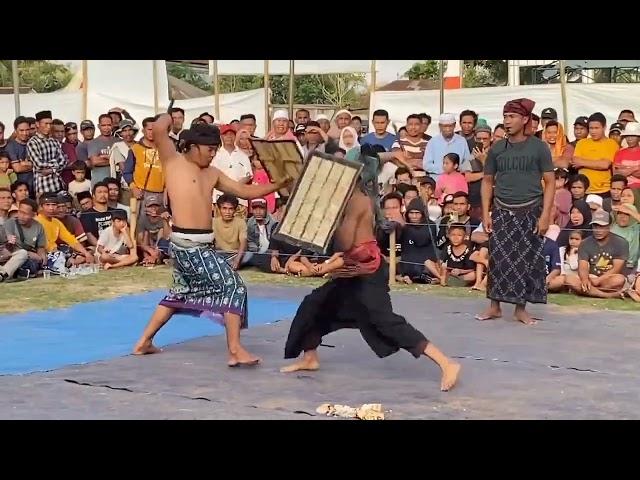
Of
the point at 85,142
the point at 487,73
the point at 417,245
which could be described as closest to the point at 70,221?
the point at 85,142

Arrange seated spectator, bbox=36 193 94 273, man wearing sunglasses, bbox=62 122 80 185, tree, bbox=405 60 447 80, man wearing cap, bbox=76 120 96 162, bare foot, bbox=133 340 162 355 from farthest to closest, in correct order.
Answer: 1. tree, bbox=405 60 447 80
2. man wearing cap, bbox=76 120 96 162
3. man wearing sunglasses, bbox=62 122 80 185
4. seated spectator, bbox=36 193 94 273
5. bare foot, bbox=133 340 162 355

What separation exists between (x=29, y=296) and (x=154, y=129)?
364 centimetres

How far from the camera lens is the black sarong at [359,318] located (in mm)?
5617

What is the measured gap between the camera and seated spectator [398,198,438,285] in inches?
396

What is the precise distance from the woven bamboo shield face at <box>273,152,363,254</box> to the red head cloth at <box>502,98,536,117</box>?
8.05ft

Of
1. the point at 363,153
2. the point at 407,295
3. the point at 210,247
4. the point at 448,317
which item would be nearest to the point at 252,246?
the point at 407,295

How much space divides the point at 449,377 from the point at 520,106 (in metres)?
2.72

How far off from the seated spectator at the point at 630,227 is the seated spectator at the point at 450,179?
168cm

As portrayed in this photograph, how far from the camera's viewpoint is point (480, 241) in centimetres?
975

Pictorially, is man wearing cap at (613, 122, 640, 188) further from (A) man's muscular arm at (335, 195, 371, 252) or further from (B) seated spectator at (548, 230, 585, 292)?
(A) man's muscular arm at (335, 195, 371, 252)

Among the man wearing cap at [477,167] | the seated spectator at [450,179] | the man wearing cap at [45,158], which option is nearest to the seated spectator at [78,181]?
the man wearing cap at [45,158]

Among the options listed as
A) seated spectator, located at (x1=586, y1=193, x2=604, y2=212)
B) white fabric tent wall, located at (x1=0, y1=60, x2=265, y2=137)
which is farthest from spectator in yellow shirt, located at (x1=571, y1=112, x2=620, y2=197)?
white fabric tent wall, located at (x1=0, y1=60, x2=265, y2=137)

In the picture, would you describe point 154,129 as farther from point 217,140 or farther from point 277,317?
point 277,317

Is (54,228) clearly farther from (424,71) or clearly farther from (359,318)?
(424,71)
